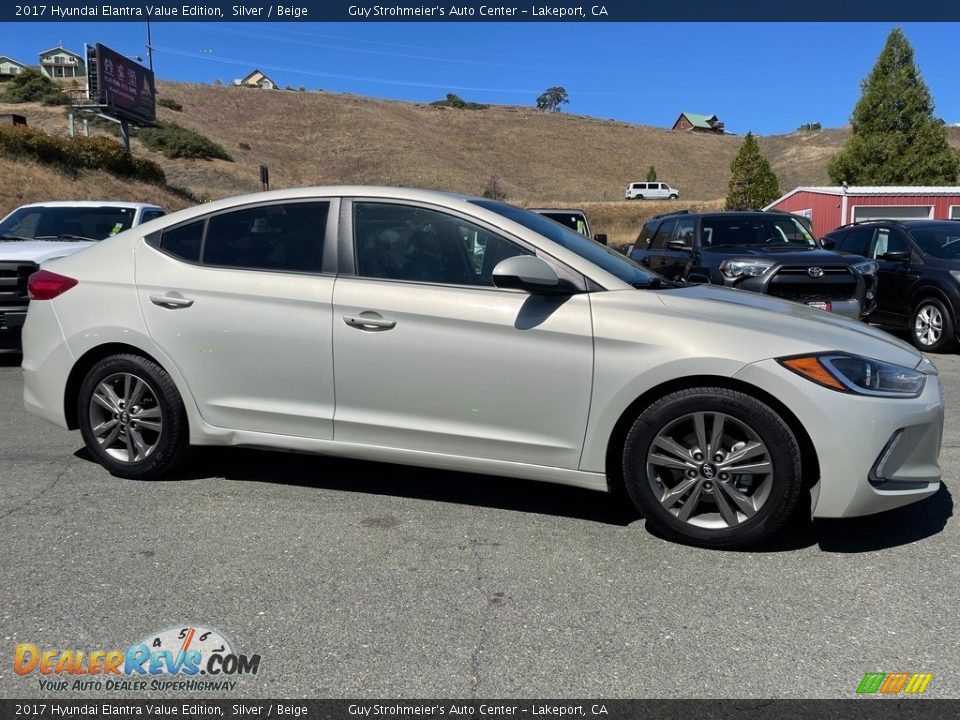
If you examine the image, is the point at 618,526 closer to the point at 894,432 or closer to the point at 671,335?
the point at 671,335

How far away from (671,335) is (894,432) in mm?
1035

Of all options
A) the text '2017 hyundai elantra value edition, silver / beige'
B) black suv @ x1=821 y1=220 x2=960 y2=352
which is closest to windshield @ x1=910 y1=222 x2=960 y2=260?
black suv @ x1=821 y1=220 x2=960 y2=352

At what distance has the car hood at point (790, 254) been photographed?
9737mm

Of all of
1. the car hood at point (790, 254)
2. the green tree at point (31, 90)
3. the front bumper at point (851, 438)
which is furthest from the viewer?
the green tree at point (31, 90)

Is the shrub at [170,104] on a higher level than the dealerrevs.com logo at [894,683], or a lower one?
higher

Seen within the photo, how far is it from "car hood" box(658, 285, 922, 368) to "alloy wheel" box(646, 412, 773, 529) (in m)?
0.42

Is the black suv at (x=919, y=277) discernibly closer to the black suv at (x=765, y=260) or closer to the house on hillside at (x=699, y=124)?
the black suv at (x=765, y=260)

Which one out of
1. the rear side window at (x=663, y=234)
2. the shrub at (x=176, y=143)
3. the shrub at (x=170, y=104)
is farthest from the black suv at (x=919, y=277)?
the shrub at (x=170, y=104)

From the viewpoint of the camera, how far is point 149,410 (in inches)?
189

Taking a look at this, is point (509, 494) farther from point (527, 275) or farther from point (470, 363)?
point (527, 275)

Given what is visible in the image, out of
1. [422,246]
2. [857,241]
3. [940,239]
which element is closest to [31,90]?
[857,241]

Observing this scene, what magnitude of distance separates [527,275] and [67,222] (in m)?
8.51

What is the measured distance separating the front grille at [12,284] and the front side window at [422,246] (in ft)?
18.7

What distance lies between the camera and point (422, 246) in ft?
14.4
